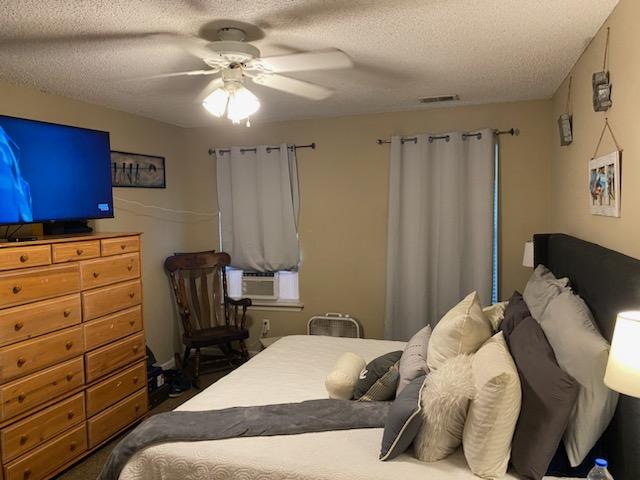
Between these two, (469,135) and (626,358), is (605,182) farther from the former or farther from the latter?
(469,135)

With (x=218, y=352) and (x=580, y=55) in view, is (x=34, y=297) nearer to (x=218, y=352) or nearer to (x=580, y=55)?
(x=218, y=352)

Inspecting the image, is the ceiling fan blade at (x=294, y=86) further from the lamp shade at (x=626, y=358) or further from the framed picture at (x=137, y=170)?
the lamp shade at (x=626, y=358)

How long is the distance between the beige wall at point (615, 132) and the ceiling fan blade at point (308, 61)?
118cm

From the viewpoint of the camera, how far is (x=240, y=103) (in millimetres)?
2334

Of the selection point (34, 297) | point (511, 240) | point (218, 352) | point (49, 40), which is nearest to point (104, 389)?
point (34, 297)

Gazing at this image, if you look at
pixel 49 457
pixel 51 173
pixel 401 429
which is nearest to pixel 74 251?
pixel 51 173

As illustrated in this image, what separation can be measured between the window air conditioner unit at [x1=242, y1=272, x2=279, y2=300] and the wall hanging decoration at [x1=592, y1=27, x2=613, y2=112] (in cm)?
320

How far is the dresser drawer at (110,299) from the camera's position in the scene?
293cm

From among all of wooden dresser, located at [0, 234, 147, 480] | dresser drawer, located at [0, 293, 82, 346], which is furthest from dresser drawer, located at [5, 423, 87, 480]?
dresser drawer, located at [0, 293, 82, 346]

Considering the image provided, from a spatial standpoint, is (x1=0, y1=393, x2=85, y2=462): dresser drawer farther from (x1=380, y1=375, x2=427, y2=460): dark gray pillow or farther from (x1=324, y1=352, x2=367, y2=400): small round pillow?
(x1=380, y1=375, x2=427, y2=460): dark gray pillow

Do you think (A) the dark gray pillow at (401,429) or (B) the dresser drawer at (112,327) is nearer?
(A) the dark gray pillow at (401,429)

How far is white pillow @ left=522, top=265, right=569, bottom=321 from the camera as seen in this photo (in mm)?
2236

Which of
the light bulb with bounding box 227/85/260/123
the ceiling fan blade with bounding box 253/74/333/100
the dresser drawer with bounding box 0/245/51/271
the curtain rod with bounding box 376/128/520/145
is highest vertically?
the ceiling fan blade with bounding box 253/74/333/100

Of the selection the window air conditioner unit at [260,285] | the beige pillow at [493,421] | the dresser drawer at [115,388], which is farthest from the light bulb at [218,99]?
the window air conditioner unit at [260,285]
